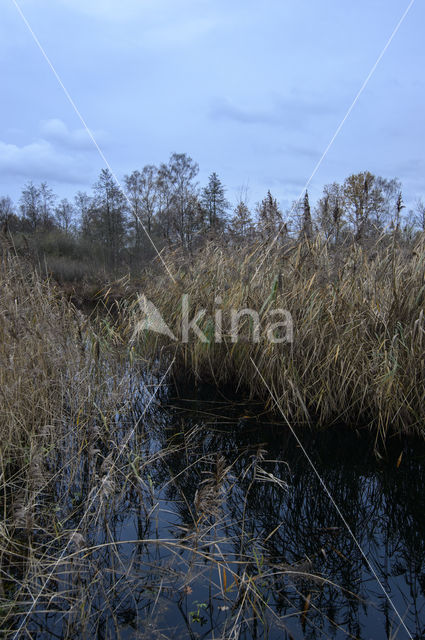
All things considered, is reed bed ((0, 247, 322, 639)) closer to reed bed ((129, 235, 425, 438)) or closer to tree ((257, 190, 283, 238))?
reed bed ((129, 235, 425, 438))

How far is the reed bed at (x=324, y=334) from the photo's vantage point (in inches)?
120

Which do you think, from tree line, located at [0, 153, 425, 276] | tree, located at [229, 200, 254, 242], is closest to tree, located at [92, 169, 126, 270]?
tree line, located at [0, 153, 425, 276]

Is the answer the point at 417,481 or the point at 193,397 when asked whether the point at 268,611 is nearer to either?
the point at 417,481

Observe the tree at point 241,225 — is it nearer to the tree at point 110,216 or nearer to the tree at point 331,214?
the tree at point 331,214

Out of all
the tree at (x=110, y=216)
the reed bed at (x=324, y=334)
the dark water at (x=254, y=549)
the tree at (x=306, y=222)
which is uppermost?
the tree at (x=110, y=216)

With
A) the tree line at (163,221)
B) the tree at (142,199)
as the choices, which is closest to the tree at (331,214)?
the tree line at (163,221)

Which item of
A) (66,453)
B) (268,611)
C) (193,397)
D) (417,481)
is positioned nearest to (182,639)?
(268,611)

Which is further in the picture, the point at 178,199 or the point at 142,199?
the point at 142,199

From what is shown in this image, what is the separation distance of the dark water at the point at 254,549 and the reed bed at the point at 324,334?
1.02 feet

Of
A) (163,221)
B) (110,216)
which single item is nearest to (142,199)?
(110,216)

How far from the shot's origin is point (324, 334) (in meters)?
3.37

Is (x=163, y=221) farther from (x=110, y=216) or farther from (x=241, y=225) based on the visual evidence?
(x=110, y=216)

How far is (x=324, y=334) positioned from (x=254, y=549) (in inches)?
72.5

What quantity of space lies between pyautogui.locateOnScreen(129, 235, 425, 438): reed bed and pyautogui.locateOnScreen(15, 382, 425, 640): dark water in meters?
0.31
